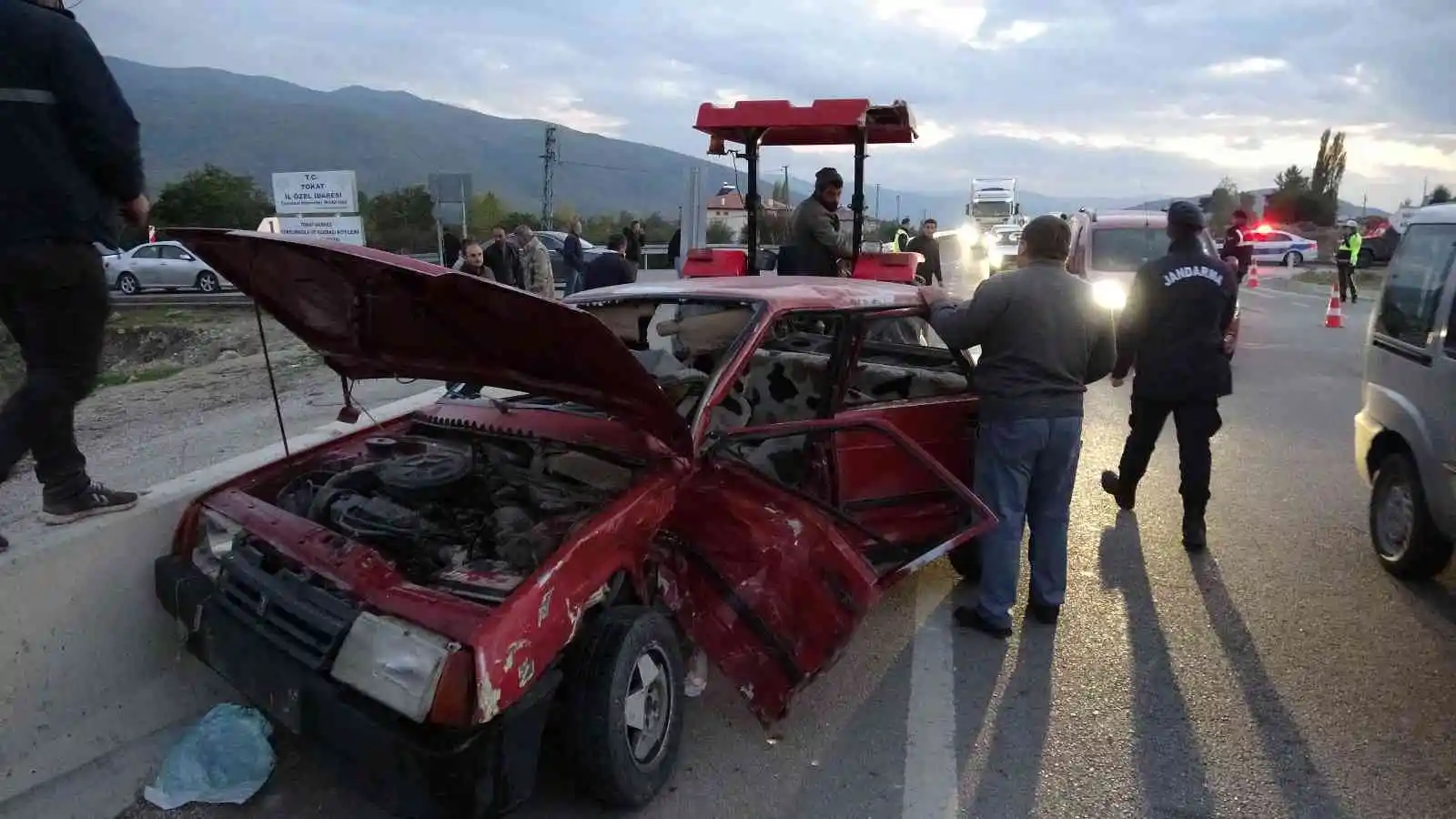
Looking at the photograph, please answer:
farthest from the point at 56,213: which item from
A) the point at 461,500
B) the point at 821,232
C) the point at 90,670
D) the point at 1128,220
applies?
the point at 1128,220

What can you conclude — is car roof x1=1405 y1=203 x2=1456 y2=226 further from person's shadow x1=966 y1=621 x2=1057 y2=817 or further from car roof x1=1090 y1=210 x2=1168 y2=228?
car roof x1=1090 y1=210 x2=1168 y2=228

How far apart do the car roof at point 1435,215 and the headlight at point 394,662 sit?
186 inches

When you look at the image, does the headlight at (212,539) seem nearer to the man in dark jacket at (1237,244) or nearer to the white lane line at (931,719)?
the white lane line at (931,719)

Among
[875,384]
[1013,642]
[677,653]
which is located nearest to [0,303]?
[677,653]

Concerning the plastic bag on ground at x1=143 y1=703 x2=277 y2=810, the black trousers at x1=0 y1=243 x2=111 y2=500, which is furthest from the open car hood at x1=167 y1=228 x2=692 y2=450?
the plastic bag on ground at x1=143 y1=703 x2=277 y2=810

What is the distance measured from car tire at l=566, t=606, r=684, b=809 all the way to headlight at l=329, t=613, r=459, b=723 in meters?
0.52

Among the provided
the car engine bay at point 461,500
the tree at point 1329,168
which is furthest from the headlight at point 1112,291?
the tree at point 1329,168

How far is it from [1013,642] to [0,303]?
13.0 feet

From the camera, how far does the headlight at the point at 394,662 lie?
237 centimetres

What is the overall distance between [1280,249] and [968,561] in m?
39.7

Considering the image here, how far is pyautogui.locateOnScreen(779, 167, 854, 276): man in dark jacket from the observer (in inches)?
322

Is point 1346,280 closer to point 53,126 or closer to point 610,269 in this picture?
point 610,269

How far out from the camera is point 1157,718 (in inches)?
137

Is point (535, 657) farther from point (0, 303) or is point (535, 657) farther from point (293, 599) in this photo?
point (0, 303)
